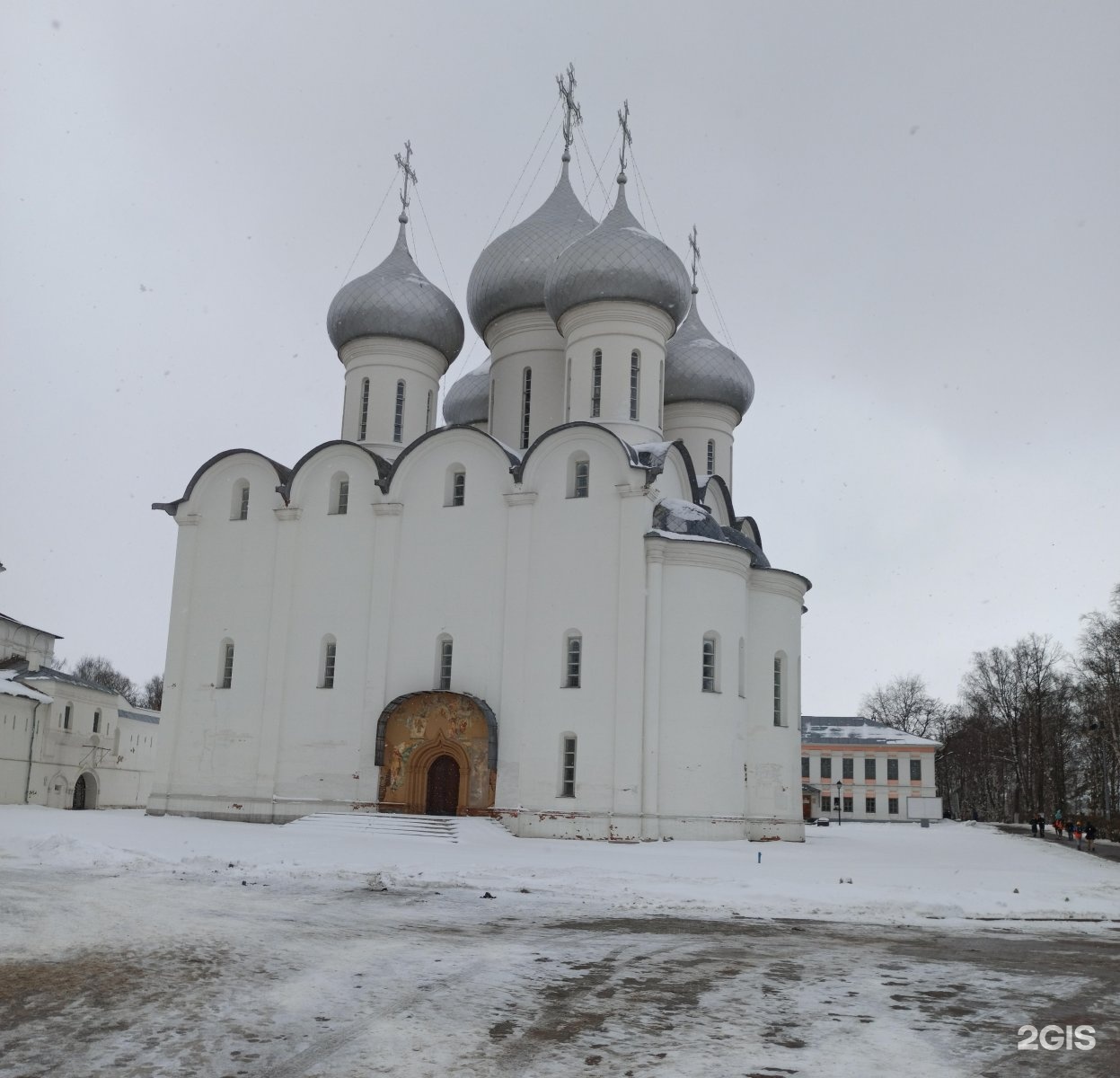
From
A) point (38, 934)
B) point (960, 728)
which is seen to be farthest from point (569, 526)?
point (960, 728)

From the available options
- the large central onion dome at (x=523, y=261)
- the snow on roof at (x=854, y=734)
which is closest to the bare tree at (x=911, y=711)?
the snow on roof at (x=854, y=734)

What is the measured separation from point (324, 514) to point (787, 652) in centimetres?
1006

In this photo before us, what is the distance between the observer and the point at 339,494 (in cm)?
2455

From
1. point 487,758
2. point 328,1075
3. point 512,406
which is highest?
point 512,406

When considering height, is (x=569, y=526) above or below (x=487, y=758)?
above

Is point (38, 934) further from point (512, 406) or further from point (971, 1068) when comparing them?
point (512, 406)

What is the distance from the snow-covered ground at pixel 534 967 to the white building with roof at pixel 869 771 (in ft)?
124

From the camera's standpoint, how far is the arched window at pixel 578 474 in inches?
880

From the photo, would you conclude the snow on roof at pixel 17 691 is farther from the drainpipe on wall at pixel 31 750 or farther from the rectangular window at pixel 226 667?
the rectangular window at pixel 226 667

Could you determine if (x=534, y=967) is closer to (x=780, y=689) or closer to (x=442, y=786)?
(x=442, y=786)

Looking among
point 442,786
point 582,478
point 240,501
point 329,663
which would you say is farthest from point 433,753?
point 240,501

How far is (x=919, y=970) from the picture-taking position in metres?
7.68

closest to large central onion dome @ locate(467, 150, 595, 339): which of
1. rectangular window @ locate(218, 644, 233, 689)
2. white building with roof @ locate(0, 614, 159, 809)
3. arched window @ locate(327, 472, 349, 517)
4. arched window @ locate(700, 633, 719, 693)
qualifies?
arched window @ locate(327, 472, 349, 517)

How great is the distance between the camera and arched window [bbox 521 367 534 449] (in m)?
26.4
